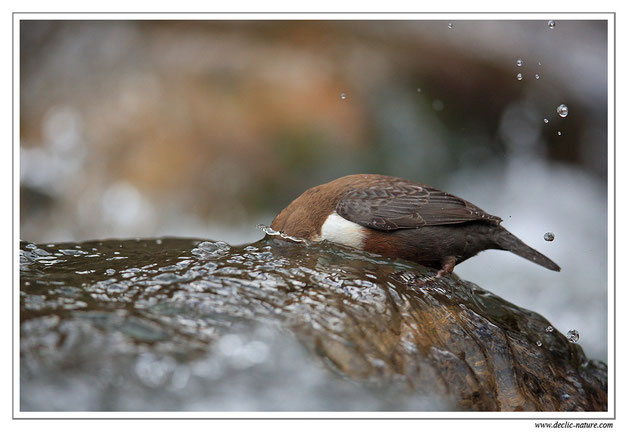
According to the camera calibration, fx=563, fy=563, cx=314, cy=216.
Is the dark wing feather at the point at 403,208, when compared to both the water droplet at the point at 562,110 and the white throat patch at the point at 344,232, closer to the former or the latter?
the white throat patch at the point at 344,232

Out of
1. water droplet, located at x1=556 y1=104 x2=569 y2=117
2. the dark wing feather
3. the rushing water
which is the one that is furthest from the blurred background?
the rushing water

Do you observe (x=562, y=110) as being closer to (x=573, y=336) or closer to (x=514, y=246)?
(x=514, y=246)

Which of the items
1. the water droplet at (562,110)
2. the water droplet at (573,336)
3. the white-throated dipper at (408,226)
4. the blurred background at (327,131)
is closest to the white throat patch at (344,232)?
the white-throated dipper at (408,226)

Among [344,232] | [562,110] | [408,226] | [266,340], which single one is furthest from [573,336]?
[562,110]

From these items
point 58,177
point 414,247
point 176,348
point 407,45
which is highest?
point 407,45
